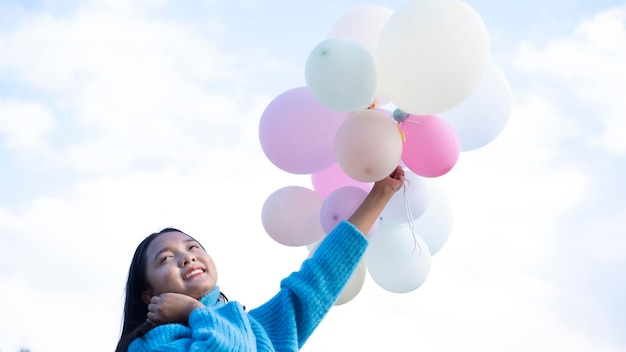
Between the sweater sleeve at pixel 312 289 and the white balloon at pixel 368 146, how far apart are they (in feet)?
0.74

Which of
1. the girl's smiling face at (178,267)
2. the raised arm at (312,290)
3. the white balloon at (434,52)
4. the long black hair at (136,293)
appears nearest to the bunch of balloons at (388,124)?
the white balloon at (434,52)

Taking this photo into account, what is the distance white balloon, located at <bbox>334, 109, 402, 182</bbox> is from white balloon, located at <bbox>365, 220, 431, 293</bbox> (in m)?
0.56

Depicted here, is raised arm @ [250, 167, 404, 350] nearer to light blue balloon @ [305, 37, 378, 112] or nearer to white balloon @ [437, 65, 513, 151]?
light blue balloon @ [305, 37, 378, 112]

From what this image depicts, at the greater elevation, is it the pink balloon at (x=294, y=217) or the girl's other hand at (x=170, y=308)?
the pink balloon at (x=294, y=217)

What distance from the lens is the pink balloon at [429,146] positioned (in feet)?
9.52

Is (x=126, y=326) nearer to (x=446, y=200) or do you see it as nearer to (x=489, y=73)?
(x=446, y=200)

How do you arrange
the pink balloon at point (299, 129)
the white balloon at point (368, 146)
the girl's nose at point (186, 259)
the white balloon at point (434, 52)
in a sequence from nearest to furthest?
1. the white balloon at point (434, 52)
2. the white balloon at point (368, 146)
3. the girl's nose at point (186, 259)
4. the pink balloon at point (299, 129)

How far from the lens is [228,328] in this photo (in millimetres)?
2689

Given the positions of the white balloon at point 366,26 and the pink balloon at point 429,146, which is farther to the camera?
the white balloon at point 366,26

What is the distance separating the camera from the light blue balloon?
277cm

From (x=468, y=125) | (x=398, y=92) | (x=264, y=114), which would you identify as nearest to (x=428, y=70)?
(x=398, y=92)

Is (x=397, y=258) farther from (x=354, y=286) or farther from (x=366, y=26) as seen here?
(x=366, y=26)

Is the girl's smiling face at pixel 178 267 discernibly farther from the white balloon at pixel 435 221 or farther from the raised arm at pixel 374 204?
the white balloon at pixel 435 221

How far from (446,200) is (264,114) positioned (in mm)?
949
